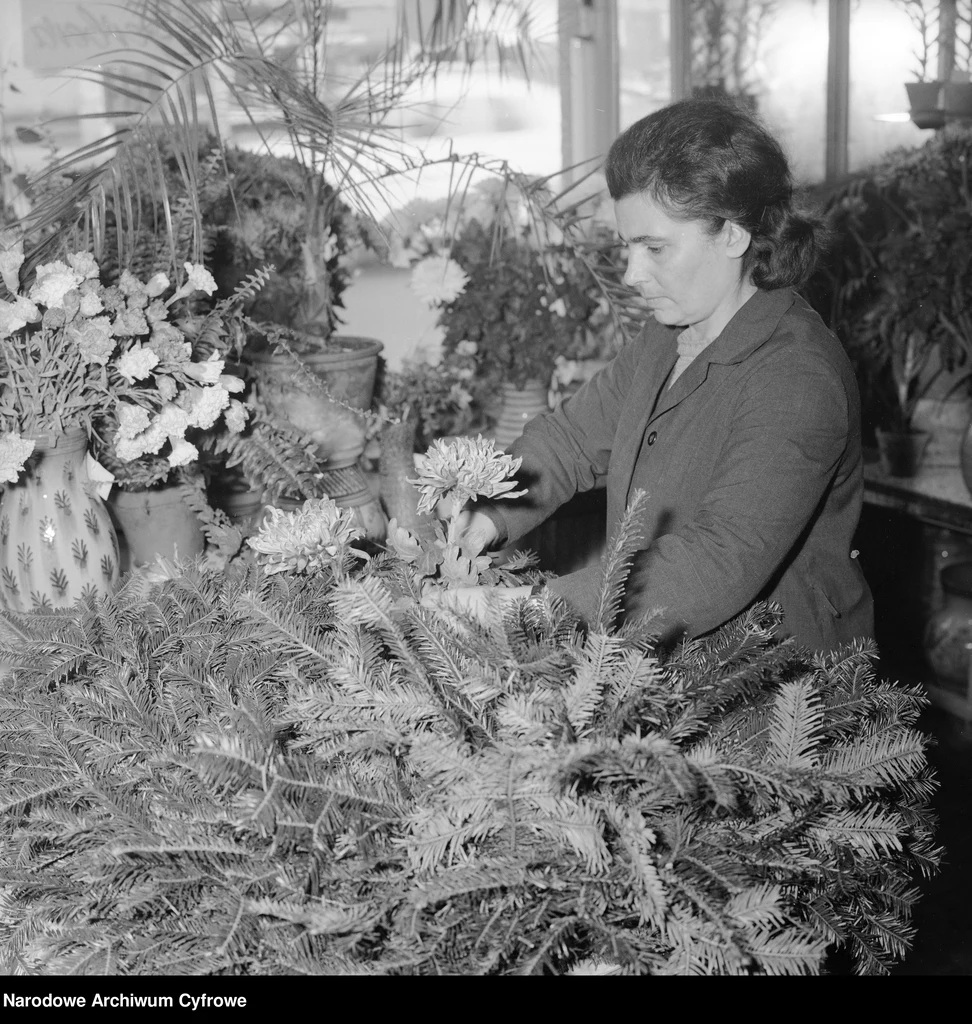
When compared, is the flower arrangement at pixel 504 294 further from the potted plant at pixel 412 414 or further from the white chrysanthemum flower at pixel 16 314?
the white chrysanthemum flower at pixel 16 314

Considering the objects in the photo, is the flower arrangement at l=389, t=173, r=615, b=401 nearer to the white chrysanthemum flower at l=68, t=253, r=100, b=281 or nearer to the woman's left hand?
the white chrysanthemum flower at l=68, t=253, r=100, b=281

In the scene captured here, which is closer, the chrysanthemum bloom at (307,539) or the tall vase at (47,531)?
the chrysanthemum bloom at (307,539)

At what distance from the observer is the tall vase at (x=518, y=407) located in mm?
2533

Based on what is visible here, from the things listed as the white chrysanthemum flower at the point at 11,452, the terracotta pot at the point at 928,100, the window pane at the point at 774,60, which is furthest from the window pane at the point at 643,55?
the white chrysanthemum flower at the point at 11,452

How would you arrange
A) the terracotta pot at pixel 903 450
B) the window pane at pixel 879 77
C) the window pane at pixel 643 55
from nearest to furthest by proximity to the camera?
the terracotta pot at pixel 903 450 → the window pane at pixel 643 55 → the window pane at pixel 879 77

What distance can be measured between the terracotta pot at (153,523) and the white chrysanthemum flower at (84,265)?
0.40 meters

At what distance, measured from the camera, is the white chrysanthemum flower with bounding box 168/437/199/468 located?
5.86 feet

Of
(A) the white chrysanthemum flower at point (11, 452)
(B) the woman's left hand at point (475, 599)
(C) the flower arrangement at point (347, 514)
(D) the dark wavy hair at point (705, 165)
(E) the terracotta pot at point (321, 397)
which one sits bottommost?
(E) the terracotta pot at point (321, 397)

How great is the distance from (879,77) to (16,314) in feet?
10.6

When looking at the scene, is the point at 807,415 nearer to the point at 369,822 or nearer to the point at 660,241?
the point at 660,241

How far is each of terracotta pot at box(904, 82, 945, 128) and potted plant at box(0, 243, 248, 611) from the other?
113 inches

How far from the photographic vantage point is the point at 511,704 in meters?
0.75

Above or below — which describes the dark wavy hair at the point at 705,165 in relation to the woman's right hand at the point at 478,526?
above

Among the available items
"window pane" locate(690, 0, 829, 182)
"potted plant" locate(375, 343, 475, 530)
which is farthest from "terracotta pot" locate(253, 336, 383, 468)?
"window pane" locate(690, 0, 829, 182)
